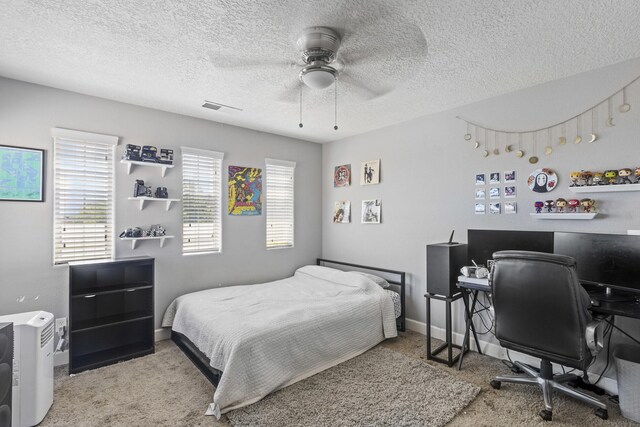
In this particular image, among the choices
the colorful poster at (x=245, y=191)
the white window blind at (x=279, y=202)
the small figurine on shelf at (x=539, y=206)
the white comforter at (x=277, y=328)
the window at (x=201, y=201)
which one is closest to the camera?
the white comforter at (x=277, y=328)

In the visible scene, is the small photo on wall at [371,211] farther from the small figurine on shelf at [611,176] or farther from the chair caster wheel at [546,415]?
the chair caster wheel at [546,415]

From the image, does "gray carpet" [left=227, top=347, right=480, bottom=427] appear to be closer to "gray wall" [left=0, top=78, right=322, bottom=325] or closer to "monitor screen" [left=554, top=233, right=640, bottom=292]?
"monitor screen" [left=554, top=233, right=640, bottom=292]

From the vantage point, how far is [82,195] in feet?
9.87

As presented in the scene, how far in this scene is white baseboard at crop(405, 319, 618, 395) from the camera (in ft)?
7.83

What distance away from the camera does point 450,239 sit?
3227 mm

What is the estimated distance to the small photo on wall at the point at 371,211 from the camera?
4121mm

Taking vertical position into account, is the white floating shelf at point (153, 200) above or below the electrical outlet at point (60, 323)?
above

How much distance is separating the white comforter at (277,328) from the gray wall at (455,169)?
70cm

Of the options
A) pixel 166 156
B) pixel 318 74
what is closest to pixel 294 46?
pixel 318 74

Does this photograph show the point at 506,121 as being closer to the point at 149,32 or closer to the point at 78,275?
the point at 149,32

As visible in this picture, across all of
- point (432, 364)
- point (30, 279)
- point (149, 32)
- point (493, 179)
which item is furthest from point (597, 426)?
point (30, 279)

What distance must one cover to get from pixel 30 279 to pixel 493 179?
4.43m

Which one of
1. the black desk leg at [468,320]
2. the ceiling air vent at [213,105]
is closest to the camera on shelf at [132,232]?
the ceiling air vent at [213,105]

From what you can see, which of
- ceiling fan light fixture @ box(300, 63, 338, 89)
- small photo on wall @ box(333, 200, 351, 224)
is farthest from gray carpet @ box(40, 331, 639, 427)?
ceiling fan light fixture @ box(300, 63, 338, 89)
